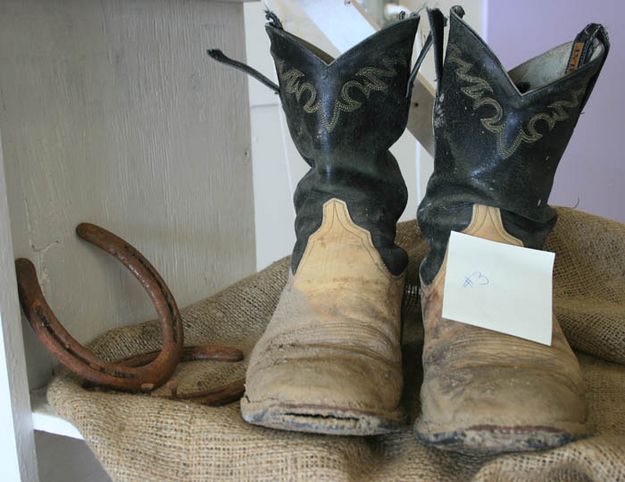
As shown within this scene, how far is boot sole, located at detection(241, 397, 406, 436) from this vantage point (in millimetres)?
488

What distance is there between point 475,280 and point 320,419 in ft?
0.56

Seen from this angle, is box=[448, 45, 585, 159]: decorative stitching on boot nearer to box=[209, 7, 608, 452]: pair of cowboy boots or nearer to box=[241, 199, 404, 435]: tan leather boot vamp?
box=[209, 7, 608, 452]: pair of cowboy boots

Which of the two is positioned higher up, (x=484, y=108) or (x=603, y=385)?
(x=484, y=108)

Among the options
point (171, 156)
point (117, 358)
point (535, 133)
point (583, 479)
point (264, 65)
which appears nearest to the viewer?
point (583, 479)

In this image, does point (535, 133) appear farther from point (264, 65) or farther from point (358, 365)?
point (264, 65)

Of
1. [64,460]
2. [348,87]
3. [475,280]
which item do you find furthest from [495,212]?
[64,460]

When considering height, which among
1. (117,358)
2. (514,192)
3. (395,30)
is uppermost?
(395,30)

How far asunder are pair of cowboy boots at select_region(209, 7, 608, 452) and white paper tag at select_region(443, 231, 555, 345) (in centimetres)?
1

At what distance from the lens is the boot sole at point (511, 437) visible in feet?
1.48

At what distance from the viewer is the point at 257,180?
174cm

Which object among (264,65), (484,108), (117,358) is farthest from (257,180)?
(484,108)

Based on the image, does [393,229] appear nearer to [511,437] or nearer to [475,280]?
[475,280]

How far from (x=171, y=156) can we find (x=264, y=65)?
→ 2.75 feet

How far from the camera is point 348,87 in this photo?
614 millimetres
